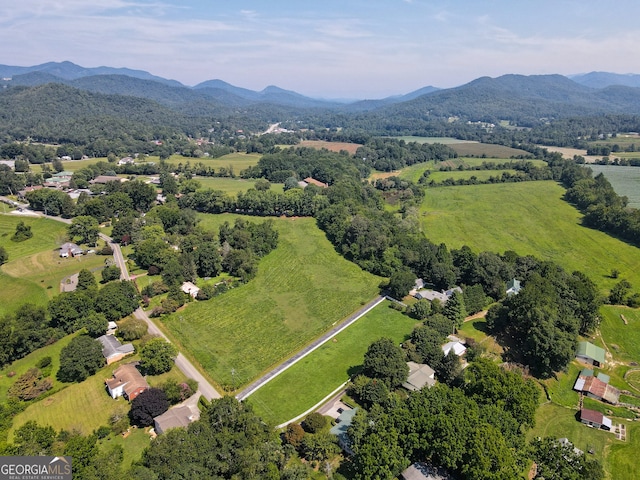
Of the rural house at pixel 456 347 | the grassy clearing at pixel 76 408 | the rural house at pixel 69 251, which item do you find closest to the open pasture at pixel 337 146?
the rural house at pixel 69 251

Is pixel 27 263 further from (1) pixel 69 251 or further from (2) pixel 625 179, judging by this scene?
(2) pixel 625 179

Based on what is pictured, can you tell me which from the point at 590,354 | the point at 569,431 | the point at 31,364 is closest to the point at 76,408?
the point at 31,364

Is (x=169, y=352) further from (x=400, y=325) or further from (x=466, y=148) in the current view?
(x=466, y=148)

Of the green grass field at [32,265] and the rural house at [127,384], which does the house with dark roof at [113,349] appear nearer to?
the rural house at [127,384]

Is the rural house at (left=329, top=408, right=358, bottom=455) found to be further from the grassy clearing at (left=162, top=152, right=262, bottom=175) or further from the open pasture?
the open pasture

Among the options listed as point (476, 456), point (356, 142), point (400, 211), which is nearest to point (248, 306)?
point (476, 456)

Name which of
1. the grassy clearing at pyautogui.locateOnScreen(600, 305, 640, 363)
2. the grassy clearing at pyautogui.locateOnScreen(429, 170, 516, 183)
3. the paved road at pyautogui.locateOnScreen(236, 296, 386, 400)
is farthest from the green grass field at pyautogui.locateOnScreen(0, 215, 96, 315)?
the grassy clearing at pyautogui.locateOnScreen(429, 170, 516, 183)
